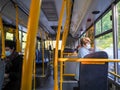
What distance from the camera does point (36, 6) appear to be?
70 centimetres

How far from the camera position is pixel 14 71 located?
3.97 meters

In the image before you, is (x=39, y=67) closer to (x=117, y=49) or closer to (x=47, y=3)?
(x=47, y=3)

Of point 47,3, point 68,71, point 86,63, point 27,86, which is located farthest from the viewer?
point 47,3

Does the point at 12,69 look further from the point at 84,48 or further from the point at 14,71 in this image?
the point at 84,48

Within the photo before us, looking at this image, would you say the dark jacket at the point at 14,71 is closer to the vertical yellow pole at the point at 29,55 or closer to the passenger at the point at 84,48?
the passenger at the point at 84,48

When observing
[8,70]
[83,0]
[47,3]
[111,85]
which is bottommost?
[111,85]

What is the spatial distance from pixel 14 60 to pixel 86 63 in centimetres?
161

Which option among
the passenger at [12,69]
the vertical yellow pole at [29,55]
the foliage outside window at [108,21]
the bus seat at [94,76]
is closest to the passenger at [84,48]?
the bus seat at [94,76]

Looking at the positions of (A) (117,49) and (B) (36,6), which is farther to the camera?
(A) (117,49)

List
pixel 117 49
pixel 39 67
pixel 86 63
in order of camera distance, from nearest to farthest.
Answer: pixel 86 63, pixel 117 49, pixel 39 67

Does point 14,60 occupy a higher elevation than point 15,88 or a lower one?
higher

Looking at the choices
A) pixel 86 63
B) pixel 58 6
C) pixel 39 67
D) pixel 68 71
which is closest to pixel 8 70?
pixel 86 63

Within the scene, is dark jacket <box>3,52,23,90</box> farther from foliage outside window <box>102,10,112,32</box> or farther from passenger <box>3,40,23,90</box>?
foliage outside window <box>102,10,112,32</box>

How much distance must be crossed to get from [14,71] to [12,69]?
5 cm
